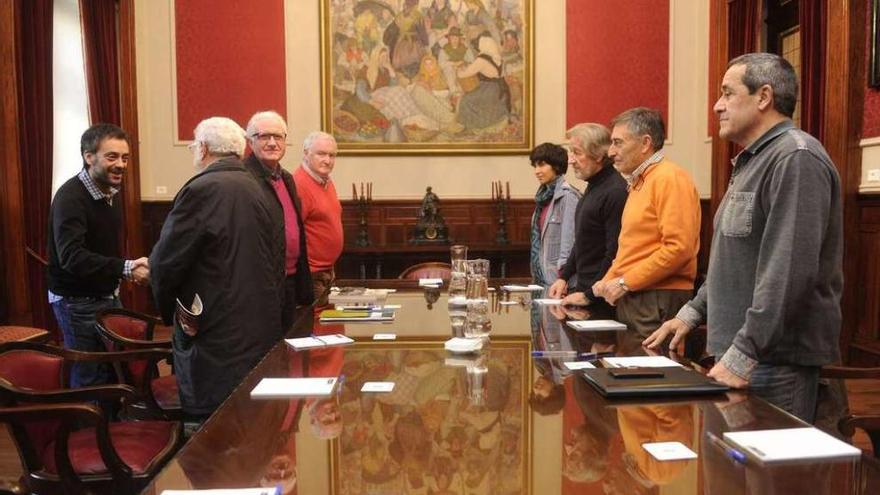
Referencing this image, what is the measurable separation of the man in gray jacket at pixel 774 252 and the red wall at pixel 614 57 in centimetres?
629

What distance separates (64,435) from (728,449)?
194cm

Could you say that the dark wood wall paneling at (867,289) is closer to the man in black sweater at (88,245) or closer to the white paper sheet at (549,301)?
the white paper sheet at (549,301)

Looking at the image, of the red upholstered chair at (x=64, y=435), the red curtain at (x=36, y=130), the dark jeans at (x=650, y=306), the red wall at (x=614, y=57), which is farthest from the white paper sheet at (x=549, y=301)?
the red wall at (x=614, y=57)

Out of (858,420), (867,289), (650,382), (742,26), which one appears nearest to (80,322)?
(650,382)

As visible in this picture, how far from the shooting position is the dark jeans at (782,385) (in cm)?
226

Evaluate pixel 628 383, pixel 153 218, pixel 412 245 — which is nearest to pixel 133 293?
pixel 153 218

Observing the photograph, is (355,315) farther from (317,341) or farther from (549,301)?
(549,301)

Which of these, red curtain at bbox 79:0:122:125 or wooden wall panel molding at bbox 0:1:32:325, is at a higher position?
red curtain at bbox 79:0:122:125

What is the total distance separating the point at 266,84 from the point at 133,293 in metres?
2.54

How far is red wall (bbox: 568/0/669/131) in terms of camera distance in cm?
857

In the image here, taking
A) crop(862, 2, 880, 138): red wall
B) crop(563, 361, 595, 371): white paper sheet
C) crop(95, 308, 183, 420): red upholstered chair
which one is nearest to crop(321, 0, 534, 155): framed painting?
crop(862, 2, 880, 138): red wall

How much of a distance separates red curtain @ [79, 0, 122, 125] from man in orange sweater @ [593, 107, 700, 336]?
18.5ft

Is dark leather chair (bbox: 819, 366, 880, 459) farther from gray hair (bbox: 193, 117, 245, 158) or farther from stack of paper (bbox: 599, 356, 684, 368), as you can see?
gray hair (bbox: 193, 117, 245, 158)

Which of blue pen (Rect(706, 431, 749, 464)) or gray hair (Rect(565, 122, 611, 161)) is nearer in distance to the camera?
blue pen (Rect(706, 431, 749, 464))
